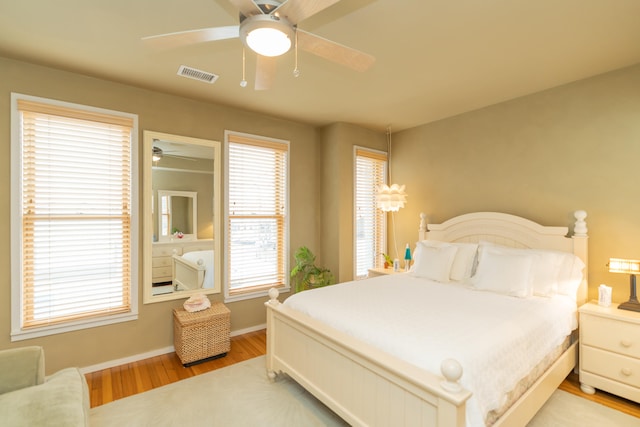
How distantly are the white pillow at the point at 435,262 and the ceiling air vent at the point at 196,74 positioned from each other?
2.82 metres

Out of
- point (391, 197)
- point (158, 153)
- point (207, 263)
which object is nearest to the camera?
point (158, 153)

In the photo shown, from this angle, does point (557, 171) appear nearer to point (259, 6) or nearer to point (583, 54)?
point (583, 54)

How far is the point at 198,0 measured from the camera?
1.81 m

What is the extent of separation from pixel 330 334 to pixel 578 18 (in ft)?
8.55

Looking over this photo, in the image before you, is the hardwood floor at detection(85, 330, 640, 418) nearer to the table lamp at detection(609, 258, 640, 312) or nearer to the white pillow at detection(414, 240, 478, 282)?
the table lamp at detection(609, 258, 640, 312)

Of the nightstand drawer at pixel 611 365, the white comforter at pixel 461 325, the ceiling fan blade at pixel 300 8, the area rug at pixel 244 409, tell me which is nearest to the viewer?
the ceiling fan blade at pixel 300 8

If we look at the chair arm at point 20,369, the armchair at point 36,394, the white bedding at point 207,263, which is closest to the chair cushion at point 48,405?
the armchair at point 36,394

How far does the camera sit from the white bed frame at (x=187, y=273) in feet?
10.9

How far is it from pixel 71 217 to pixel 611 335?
4.56 meters

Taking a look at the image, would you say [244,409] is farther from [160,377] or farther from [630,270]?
[630,270]

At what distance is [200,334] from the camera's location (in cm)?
303

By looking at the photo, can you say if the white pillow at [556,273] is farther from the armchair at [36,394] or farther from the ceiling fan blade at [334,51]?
the armchair at [36,394]

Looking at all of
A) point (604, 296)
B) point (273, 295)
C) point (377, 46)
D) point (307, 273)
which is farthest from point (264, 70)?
point (604, 296)

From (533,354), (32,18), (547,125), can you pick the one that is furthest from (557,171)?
(32,18)
